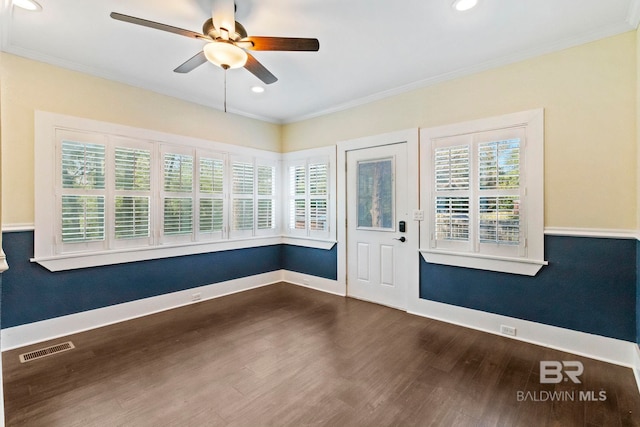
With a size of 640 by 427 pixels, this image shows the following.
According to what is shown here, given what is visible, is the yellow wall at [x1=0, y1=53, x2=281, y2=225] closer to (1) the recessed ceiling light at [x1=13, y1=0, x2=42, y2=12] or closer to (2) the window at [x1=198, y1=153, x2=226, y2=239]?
(2) the window at [x1=198, y1=153, x2=226, y2=239]

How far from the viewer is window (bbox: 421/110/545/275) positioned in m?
3.02

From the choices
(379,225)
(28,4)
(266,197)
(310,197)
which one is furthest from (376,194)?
(28,4)

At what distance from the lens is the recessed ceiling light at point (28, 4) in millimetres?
2289

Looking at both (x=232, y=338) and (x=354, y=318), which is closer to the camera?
(x=232, y=338)

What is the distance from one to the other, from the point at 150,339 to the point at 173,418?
4.36 ft

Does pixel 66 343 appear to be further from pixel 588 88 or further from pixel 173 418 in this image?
pixel 588 88

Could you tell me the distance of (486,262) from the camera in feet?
10.7

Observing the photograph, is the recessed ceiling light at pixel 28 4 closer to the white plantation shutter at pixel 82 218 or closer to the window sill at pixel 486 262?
the white plantation shutter at pixel 82 218

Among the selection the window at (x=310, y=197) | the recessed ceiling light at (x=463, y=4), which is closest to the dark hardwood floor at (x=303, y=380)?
the window at (x=310, y=197)

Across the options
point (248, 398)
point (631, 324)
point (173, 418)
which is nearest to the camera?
point (173, 418)

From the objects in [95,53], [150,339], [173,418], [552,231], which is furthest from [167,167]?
[552,231]

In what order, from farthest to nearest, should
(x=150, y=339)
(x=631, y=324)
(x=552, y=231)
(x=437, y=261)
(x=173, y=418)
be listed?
(x=437, y=261)
(x=150, y=339)
(x=552, y=231)
(x=631, y=324)
(x=173, y=418)

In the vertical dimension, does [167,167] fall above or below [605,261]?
above

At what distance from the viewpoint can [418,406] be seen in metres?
2.18
